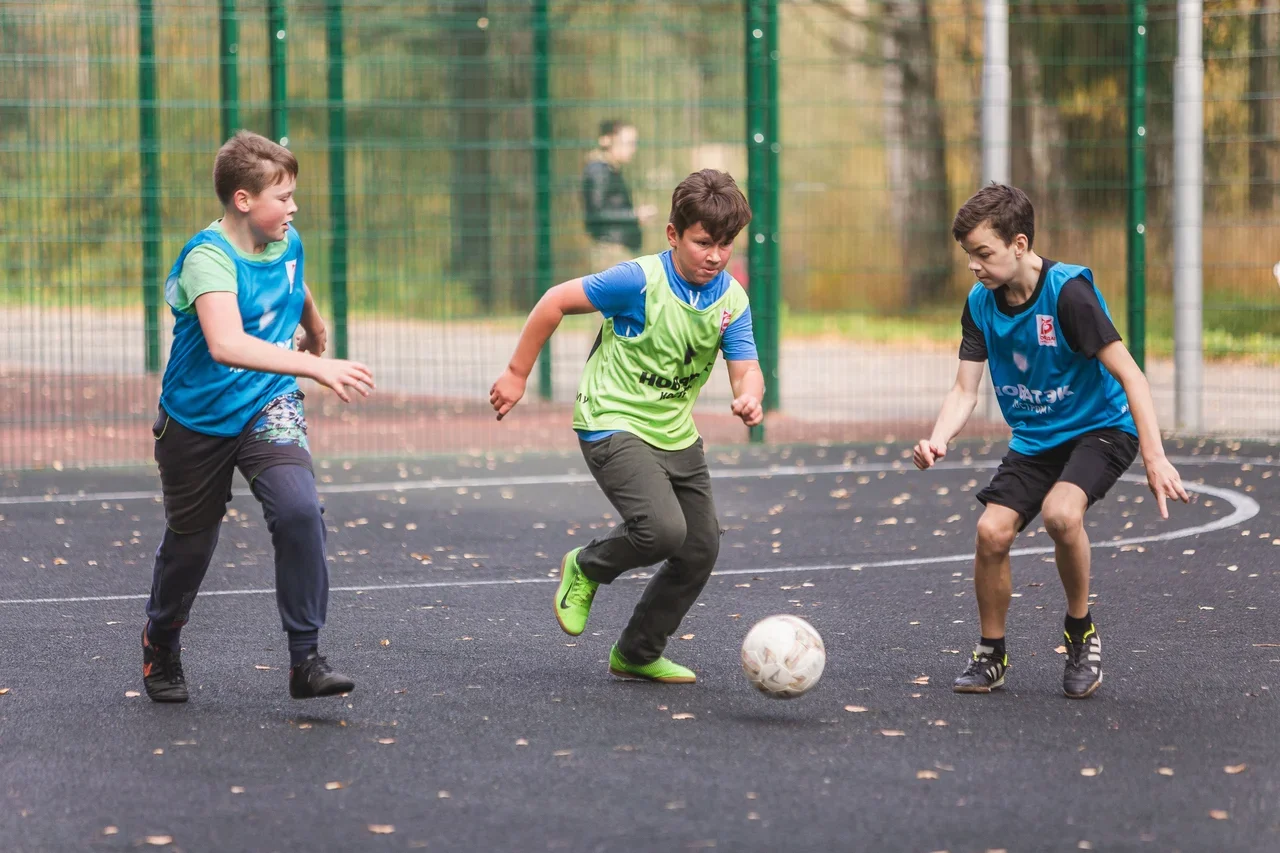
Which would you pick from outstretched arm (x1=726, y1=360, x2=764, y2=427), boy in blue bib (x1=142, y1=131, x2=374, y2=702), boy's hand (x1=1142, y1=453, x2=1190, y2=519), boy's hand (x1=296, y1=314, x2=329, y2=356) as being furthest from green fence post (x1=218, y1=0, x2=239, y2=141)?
boy's hand (x1=1142, y1=453, x2=1190, y2=519)

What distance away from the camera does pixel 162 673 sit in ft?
18.5

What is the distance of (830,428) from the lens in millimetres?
13438

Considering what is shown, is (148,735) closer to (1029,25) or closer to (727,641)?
(727,641)

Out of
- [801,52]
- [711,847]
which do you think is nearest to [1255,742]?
[711,847]

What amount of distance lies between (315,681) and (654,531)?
1.12m

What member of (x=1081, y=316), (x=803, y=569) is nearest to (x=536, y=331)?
(x=1081, y=316)

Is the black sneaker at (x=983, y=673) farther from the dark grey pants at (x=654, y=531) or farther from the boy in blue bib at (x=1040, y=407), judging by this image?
the dark grey pants at (x=654, y=531)

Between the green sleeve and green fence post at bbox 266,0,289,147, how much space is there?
7305mm

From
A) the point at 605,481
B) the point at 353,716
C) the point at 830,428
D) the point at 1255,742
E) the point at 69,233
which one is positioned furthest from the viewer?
the point at 830,428

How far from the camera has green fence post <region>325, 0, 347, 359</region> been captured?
42.2ft

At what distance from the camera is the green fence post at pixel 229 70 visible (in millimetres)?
12391

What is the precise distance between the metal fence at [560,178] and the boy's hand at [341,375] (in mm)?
7692

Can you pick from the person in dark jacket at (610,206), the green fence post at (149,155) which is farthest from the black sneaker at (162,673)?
the person in dark jacket at (610,206)

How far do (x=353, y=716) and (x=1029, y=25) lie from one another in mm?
10125
